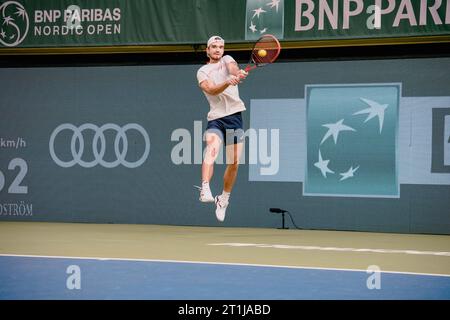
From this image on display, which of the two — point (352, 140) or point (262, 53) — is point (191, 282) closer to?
point (262, 53)

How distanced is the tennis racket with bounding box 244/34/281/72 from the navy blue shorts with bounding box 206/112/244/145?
671 mm

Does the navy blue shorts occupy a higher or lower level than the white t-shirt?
lower

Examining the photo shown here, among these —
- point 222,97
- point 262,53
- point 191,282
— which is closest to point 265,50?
point 262,53

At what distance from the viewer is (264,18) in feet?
46.5

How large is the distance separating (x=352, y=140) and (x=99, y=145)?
4358 mm

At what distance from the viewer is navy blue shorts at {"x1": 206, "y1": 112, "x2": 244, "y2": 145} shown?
1103 cm

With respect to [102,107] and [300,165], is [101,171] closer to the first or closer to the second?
[102,107]

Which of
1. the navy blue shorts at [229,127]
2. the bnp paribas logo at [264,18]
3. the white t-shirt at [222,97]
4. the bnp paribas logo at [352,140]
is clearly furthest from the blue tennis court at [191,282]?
the bnp paribas logo at [352,140]

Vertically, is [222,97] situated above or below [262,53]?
below

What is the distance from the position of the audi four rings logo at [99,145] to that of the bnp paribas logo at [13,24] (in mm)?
1727

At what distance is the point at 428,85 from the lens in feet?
46.7

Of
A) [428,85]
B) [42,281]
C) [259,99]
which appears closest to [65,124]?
[259,99]

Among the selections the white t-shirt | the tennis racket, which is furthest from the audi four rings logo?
the tennis racket

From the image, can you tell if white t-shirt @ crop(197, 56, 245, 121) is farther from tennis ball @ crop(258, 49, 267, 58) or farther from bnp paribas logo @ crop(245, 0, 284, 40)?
bnp paribas logo @ crop(245, 0, 284, 40)
